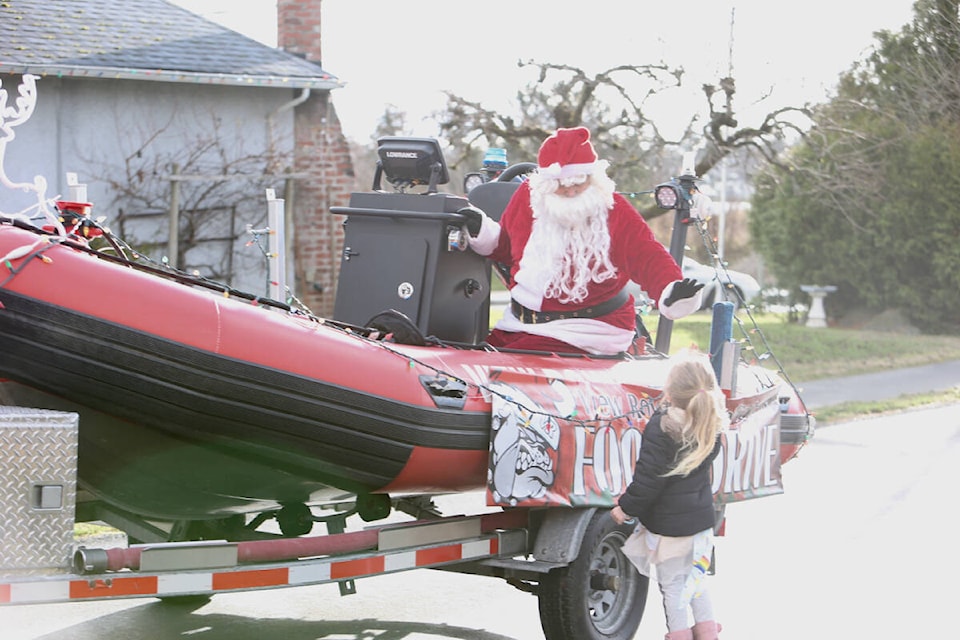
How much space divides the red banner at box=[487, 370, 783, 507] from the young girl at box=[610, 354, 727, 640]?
0.28 m

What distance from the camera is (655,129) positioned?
18031mm

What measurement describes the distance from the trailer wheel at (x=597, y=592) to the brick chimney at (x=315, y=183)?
33.2 feet

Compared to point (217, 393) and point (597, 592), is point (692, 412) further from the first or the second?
point (217, 393)

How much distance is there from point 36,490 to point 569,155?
2.94 metres

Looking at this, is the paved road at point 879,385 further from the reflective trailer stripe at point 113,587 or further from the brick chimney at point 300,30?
the reflective trailer stripe at point 113,587

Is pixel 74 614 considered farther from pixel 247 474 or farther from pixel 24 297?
pixel 24 297

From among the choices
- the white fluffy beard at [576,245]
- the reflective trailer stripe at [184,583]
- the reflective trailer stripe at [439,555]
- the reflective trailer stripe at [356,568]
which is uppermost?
the white fluffy beard at [576,245]

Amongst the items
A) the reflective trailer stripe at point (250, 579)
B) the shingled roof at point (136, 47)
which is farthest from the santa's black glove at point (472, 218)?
the shingled roof at point (136, 47)

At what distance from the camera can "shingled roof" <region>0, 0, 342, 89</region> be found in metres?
13.7

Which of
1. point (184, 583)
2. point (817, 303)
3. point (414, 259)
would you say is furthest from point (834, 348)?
point (184, 583)

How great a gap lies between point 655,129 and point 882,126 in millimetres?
7922

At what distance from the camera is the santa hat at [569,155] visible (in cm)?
610

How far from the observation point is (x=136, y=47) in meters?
14.6

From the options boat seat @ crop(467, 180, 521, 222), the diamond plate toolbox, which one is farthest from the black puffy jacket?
boat seat @ crop(467, 180, 521, 222)
